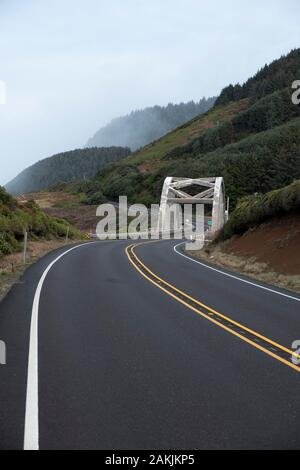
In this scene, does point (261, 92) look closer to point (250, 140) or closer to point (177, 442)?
point (250, 140)

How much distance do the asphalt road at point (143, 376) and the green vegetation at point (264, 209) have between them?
35.6 ft

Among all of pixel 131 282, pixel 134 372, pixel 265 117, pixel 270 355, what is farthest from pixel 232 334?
pixel 265 117

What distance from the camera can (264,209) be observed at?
24922 mm

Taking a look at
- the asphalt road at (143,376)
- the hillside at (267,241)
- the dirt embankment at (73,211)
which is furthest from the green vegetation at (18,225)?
the asphalt road at (143,376)

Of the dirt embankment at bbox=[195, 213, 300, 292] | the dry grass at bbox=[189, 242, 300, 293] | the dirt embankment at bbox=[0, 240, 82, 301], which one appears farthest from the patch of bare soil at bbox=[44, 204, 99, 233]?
the dirt embankment at bbox=[195, 213, 300, 292]

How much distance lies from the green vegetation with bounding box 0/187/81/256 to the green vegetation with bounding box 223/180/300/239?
12988 mm

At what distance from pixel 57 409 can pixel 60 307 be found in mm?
5767

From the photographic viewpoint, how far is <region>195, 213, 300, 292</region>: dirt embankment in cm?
1812

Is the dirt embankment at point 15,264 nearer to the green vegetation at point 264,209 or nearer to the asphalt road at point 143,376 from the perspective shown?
the asphalt road at point 143,376

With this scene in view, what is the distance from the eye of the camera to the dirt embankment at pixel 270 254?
1812cm

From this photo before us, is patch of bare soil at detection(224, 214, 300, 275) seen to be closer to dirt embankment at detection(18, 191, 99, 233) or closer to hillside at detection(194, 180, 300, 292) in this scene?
hillside at detection(194, 180, 300, 292)

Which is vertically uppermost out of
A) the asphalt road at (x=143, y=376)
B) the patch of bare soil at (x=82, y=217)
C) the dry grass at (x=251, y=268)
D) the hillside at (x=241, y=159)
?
the hillside at (x=241, y=159)

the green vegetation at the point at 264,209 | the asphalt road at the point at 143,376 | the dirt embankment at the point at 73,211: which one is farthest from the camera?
the dirt embankment at the point at 73,211

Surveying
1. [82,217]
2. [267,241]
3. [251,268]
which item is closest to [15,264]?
[251,268]
